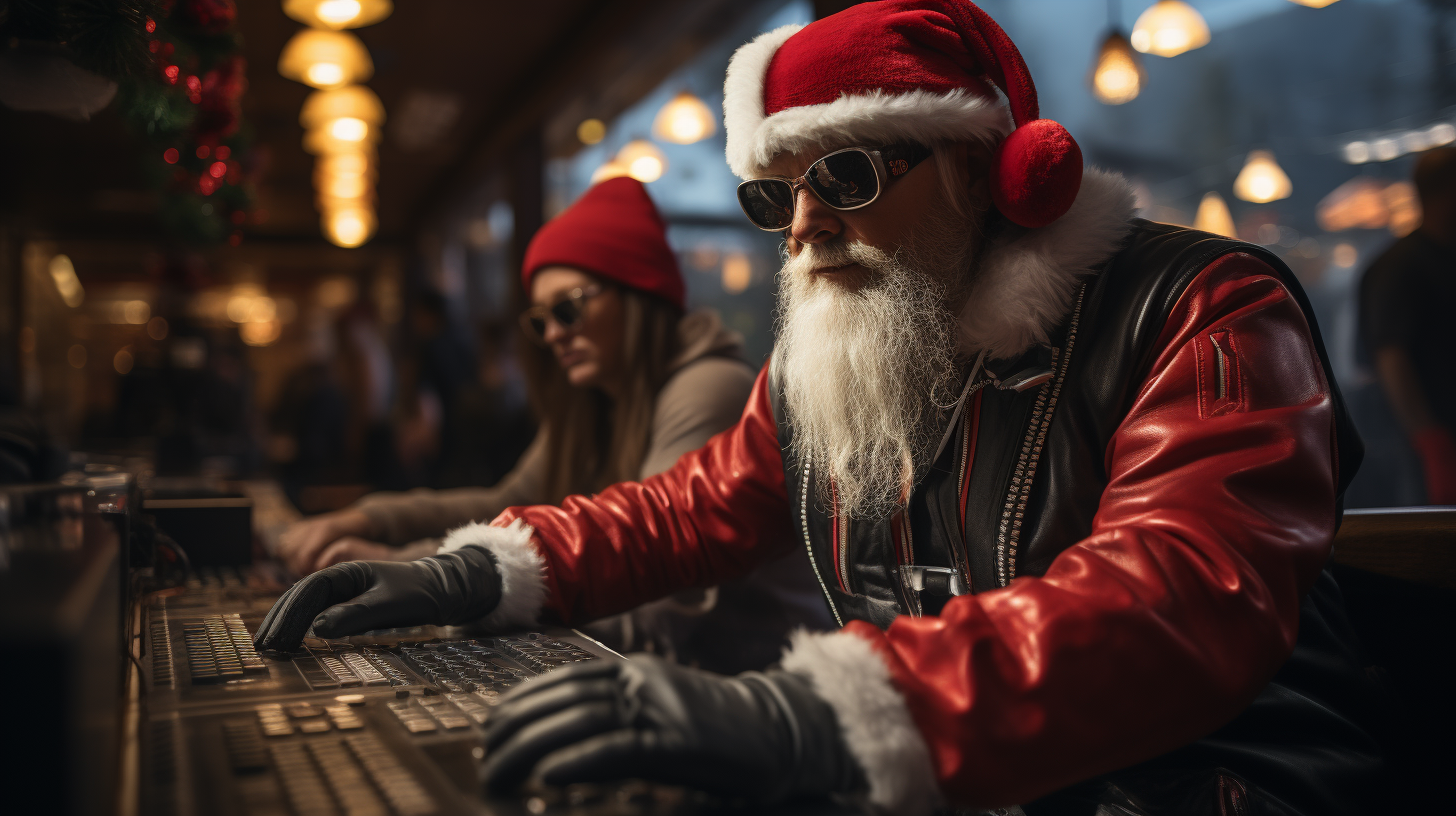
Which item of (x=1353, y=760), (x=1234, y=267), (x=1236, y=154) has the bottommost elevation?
(x=1353, y=760)

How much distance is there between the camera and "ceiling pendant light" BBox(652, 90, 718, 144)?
18.3 ft

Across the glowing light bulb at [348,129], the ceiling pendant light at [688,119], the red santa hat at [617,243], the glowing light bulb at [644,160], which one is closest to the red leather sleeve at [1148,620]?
the red santa hat at [617,243]

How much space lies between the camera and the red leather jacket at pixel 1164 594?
782 millimetres

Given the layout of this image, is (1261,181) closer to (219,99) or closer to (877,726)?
(219,99)

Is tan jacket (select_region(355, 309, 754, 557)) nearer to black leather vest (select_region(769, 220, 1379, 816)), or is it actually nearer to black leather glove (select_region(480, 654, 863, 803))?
black leather vest (select_region(769, 220, 1379, 816))

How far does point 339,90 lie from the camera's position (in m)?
6.02

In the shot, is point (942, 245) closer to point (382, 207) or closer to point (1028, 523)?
point (1028, 523)

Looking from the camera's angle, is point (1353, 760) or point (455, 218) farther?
point (455, 218)

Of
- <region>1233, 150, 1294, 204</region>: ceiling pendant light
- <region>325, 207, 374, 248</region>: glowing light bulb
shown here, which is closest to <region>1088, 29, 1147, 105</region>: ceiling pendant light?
<region>1233, 150, 1294, 204</region>: ceiling pendant light

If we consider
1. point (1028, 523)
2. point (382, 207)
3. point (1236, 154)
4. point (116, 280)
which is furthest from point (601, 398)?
point (116, 280)

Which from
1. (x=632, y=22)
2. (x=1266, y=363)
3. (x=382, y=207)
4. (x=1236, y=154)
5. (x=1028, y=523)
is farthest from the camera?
(x=382, y=207)

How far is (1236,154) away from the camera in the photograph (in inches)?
177

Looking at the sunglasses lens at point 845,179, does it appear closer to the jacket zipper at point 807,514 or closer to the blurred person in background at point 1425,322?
the jacket zipper at point 807,514

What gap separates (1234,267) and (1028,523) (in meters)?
0.38
